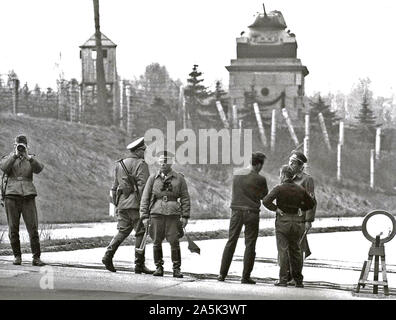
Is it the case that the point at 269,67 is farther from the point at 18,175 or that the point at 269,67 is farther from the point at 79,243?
the point at 18,175

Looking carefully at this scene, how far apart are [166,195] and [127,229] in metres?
A: 0.97

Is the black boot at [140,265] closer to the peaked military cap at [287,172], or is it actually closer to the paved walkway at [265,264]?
the paved walkway at [265,264]

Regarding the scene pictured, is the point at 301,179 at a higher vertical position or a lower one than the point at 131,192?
higher

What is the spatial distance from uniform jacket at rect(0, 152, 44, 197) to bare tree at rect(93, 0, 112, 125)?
24.7m

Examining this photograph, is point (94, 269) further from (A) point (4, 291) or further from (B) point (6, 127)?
(B) point (6, 127)

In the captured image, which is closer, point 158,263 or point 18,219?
point 158,263

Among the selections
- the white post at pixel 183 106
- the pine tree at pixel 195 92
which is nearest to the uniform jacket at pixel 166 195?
the white post at pixel 183 106

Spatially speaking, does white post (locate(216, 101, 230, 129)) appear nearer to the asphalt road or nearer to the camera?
the camera

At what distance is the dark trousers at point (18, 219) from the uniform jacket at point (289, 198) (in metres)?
3.90

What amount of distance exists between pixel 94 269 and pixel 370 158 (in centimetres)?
3242

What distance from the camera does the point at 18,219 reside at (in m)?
15.3
